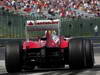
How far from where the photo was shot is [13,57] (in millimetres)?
10617

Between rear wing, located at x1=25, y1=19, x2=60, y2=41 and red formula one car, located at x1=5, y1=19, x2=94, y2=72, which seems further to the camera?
rear wing, located at x1=25, y1=19, x2=60, y2=41

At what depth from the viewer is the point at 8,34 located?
23781mm

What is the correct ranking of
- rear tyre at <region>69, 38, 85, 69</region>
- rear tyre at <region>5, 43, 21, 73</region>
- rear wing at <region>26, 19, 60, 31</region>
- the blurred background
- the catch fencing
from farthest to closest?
the blurred background
the catch fencing
rear wing at <region>26, 19, 60, 31</region>
rear tyre at <region>5, 43, 21, 73</region>
rear tyre at <region>69, 38, 85, 69</region>

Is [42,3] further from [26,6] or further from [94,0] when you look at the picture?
[94,0]

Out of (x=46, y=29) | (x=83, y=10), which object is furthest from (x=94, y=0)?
(x=46, y=29)

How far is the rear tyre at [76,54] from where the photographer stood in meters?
10.3

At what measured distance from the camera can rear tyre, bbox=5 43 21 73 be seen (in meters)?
10.6

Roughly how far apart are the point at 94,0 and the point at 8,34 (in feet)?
41.9

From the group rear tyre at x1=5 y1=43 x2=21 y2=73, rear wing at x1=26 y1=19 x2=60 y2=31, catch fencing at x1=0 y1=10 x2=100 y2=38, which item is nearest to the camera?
rear tyre at x1=5 y1=43 x2=21 y2=73

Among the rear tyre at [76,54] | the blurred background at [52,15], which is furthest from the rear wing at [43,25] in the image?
the blurred background at [52,15]

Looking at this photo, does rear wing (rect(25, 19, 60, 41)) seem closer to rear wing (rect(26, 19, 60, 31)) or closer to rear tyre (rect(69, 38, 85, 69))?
rear wing (rect(26, 19, 60, 31))

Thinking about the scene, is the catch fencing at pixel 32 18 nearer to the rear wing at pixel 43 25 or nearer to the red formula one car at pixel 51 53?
the rear wing at pixel 43 25

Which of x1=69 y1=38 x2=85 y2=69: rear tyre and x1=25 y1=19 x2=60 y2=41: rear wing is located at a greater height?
x1=25 y1=19 x2=60 y2=41: rear wing

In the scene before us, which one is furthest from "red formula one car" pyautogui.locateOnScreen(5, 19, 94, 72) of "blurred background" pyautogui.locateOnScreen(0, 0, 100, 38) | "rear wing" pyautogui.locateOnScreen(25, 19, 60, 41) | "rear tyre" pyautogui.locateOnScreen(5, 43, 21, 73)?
"blurred background" pyautogui.locateOnScreen(0, 0, 100, 38)
